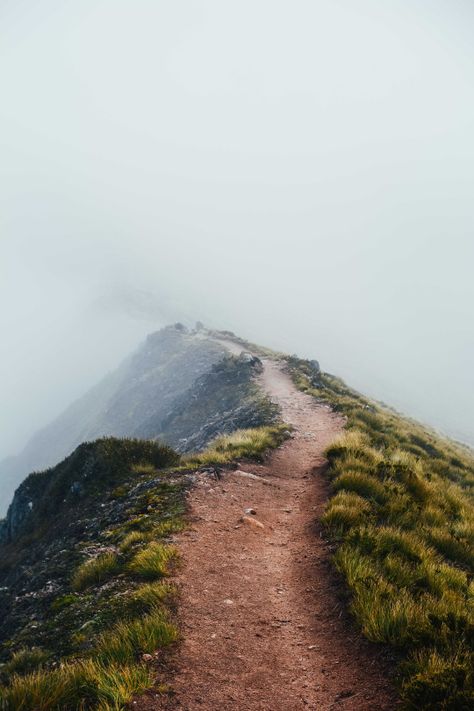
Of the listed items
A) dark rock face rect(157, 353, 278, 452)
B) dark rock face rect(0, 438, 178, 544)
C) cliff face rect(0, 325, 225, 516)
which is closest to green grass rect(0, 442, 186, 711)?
dark rock face rect(0, 438, 178, 544)

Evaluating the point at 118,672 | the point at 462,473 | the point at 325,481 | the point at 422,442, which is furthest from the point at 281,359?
the point at 118,672

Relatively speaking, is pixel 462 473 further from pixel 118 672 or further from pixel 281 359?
pixel 281 359

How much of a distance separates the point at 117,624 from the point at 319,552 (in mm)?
4532

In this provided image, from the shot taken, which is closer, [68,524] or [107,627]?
[107,627]

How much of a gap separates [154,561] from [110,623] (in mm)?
1617

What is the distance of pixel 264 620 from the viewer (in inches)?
276

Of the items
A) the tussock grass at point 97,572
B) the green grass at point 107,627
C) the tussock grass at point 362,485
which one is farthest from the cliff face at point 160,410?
the tussock grass at point 362,485

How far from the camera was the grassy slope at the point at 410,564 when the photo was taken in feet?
15.5

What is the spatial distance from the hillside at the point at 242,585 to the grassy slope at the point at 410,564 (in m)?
0.03

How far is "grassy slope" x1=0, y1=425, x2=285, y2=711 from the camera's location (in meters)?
5.00

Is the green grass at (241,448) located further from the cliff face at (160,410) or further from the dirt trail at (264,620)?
the cliff face at (160,410)

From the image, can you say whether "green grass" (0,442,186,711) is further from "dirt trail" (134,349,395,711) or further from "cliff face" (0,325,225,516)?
"cliff face" (0,325,225,516)

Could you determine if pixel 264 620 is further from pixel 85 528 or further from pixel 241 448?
pixel 241 448

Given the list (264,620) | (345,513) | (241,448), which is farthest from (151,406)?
(264,620)
